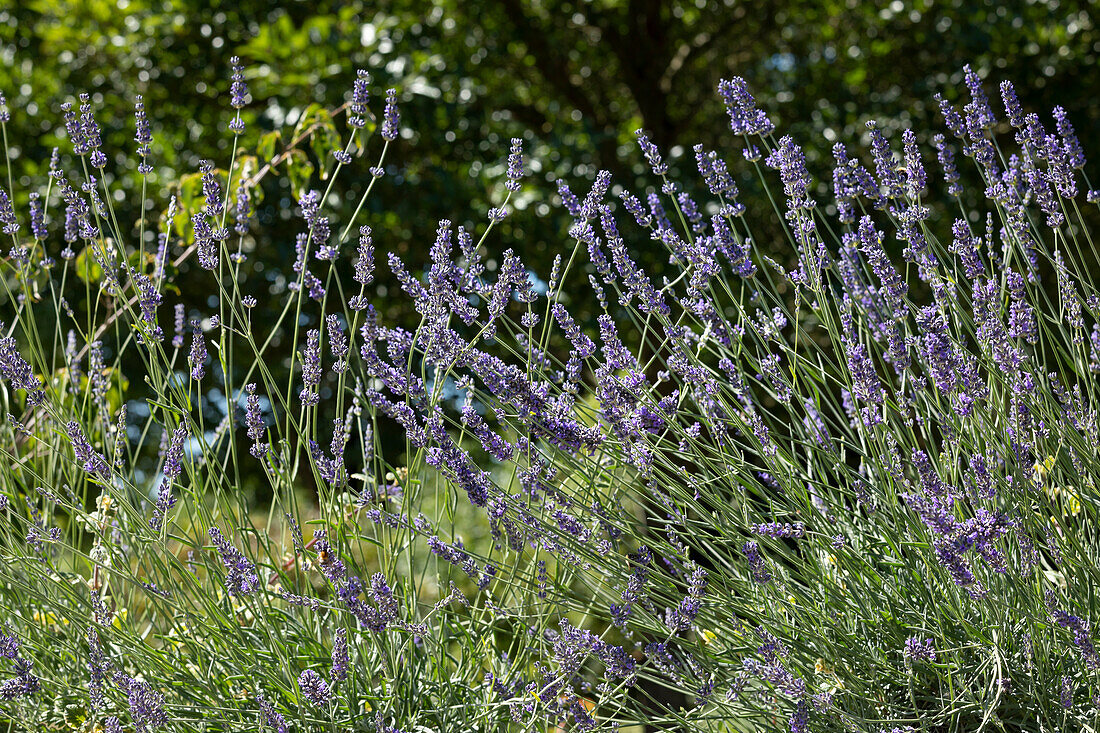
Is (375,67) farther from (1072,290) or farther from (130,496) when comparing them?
(1072,290)

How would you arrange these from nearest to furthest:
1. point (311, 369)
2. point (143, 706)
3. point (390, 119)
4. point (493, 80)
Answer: point (143, 706) → point (311, 369) → point (390, 119) → point (493, 80)

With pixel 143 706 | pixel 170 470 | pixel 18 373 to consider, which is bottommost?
pixel 143 706

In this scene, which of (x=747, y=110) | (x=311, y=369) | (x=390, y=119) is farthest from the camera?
(x=390, y=119)

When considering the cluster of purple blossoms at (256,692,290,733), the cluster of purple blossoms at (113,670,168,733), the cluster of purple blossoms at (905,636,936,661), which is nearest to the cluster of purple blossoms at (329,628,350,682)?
the cluster of purple blossoms at (256,692,290,733)

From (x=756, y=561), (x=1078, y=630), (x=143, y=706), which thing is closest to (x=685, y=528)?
(x=756, y=561)

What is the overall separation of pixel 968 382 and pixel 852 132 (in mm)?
4534

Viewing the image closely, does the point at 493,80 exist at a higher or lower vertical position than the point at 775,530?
higher

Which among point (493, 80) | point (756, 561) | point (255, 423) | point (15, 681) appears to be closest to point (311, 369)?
point (255, 423)

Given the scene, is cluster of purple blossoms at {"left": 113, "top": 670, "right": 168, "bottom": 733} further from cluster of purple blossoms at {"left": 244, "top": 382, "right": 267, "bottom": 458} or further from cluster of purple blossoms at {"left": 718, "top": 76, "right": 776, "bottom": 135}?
cluster of purple blossoms at {"left": 718, "top": 76, "right": 776, "bottom": 135}

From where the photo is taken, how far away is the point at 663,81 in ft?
21.5

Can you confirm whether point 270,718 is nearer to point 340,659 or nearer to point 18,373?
point 340,659

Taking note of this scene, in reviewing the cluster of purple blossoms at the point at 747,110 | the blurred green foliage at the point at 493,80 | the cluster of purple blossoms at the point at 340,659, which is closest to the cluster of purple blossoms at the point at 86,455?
the cluster of purple blossoms at the point at 340,659

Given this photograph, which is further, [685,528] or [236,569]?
[685,528]

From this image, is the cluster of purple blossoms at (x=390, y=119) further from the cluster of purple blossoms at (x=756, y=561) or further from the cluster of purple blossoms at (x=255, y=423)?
the cluster of purple blossoms at (x=756, y=561)
